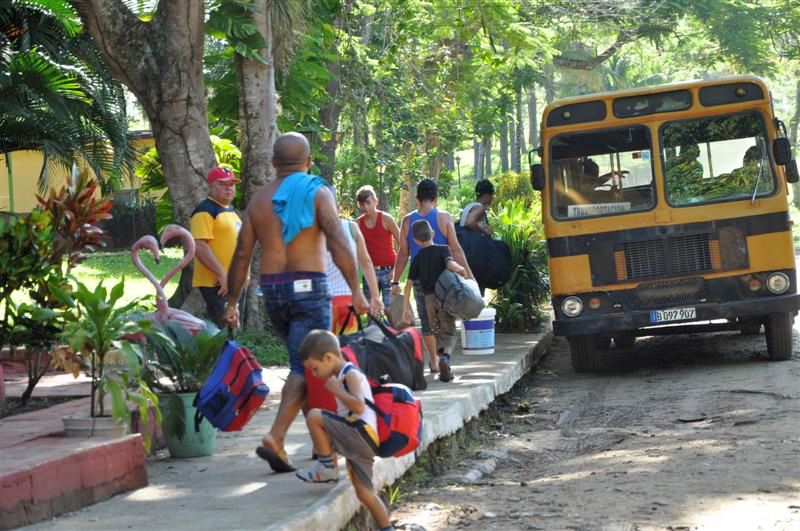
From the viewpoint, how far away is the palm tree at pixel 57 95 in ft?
55.9

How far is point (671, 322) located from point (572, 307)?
3.24 ft

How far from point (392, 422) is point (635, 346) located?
9.95 m

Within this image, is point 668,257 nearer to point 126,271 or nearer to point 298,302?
point 298,302

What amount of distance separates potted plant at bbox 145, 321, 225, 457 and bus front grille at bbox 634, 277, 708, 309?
6.01m

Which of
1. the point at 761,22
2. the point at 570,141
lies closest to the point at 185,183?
the point at 570,141

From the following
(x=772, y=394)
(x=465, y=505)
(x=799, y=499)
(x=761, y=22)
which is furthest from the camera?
(x=761, y=22)

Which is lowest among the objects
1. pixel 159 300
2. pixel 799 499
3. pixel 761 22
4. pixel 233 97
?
pixel 799 499

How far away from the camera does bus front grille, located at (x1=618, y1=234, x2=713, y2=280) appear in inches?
496

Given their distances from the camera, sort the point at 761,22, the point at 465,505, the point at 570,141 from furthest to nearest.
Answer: the point at 761,22 < the point at 570,141 < the point at 465,505

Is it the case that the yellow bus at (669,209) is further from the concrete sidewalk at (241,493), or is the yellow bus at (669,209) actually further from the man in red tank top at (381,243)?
the concrete sidewalk at (241,493)

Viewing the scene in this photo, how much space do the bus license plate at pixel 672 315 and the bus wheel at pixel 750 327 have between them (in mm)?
1759

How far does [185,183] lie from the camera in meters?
13.3

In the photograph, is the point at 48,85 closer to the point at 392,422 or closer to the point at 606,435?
the point at 606,435

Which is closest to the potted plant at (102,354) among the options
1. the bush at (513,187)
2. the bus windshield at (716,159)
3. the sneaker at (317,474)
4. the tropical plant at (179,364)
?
the tropical plant at (179,364)
